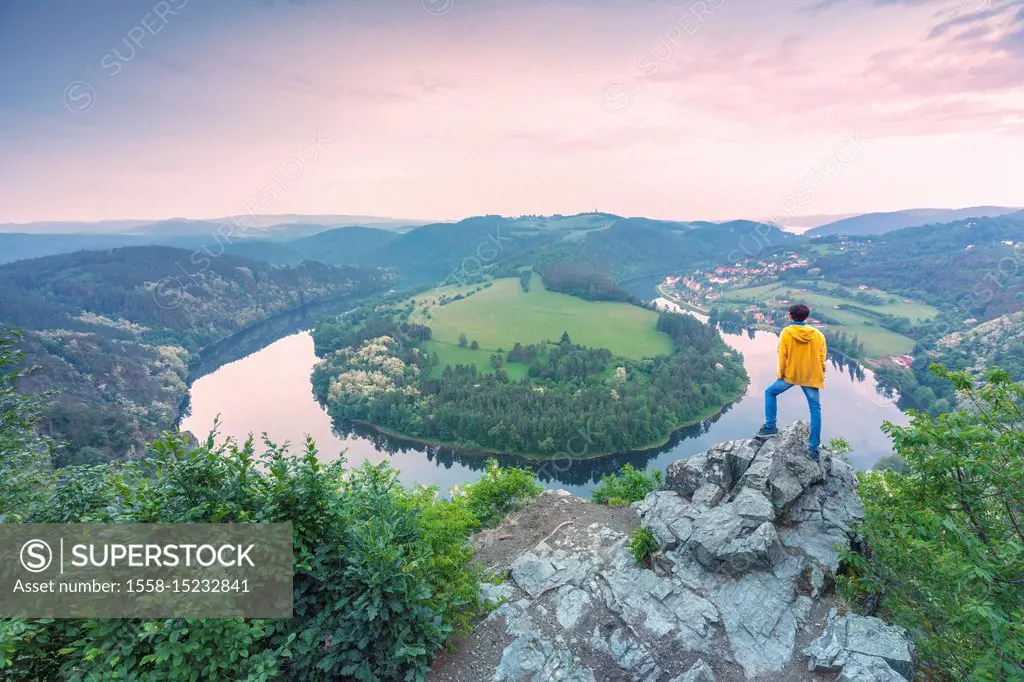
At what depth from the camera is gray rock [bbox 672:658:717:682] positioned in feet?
27.7

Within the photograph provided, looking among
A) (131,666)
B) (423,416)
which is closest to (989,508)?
(131,666)

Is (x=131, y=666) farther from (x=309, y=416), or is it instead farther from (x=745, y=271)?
(x=745, y=271)

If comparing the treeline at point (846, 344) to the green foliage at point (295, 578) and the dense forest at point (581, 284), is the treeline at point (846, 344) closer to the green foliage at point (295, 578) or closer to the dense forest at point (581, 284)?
the dense forest at point (581, 284)

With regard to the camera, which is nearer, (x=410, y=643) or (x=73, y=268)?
(x=410, y=643)

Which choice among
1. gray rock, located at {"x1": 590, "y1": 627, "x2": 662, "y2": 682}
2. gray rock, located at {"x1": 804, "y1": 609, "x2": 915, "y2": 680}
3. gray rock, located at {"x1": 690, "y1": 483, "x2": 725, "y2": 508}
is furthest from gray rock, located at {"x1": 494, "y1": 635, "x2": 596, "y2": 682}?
gray rock, located at {"x1": 690, "y1": 483, "x2": 725, "y2": 508}

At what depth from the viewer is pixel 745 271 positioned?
19338 cm

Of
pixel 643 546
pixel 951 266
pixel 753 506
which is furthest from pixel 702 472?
pixel 951 266

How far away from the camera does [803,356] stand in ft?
34.2

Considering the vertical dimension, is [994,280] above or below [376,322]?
above

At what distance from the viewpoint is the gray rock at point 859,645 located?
307 inches

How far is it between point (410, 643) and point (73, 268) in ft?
686

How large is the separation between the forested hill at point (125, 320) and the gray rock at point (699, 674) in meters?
45.2

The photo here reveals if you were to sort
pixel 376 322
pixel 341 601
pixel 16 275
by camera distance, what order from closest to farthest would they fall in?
pixel 341 601 < pixel 376 322 < pixel 16 275

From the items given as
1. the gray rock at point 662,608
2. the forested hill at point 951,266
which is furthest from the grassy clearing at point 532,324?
the forested hill at point 951,266
